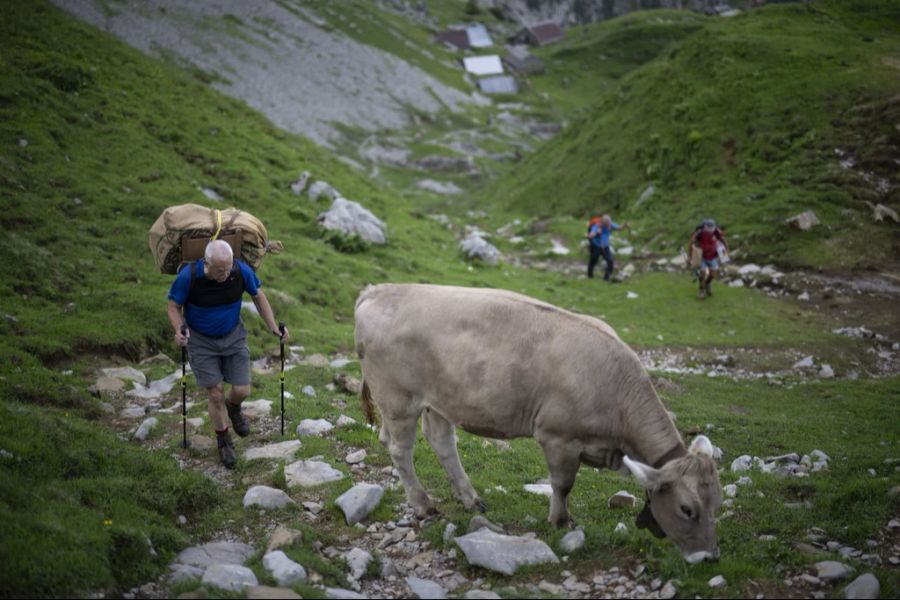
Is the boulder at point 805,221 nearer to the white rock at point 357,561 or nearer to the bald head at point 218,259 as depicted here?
the bald head at point 218,259

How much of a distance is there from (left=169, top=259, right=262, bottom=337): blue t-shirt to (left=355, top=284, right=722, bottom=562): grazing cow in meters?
2.18

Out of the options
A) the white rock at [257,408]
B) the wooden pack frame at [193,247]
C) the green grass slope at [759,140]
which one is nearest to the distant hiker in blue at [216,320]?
the wooden pack frame at [193,247]

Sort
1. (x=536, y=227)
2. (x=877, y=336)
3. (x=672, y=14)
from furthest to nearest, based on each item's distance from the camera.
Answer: (x=672, y=14), (x=536, y=227), (x=877, y=336)

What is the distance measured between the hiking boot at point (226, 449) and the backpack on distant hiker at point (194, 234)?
8.57 feet

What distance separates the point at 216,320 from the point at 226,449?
202 cm

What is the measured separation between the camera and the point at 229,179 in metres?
28.1

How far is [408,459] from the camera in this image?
9656 mm

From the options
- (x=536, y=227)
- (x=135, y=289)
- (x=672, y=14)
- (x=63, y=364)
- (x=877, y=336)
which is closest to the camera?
(x=63, y=364)

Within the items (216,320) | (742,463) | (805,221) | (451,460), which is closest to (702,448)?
(451,460)

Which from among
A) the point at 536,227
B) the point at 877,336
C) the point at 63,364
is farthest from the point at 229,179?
the point at 877,336

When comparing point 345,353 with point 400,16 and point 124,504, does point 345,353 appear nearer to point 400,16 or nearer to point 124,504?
point 124,504

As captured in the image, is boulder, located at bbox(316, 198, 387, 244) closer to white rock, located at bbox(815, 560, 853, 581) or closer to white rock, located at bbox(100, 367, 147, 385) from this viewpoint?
white rock, located at bbox(100, 367, 147, 385)

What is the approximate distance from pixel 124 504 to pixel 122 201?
16374 millimetres

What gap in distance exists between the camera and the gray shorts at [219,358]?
1059 centimetres
